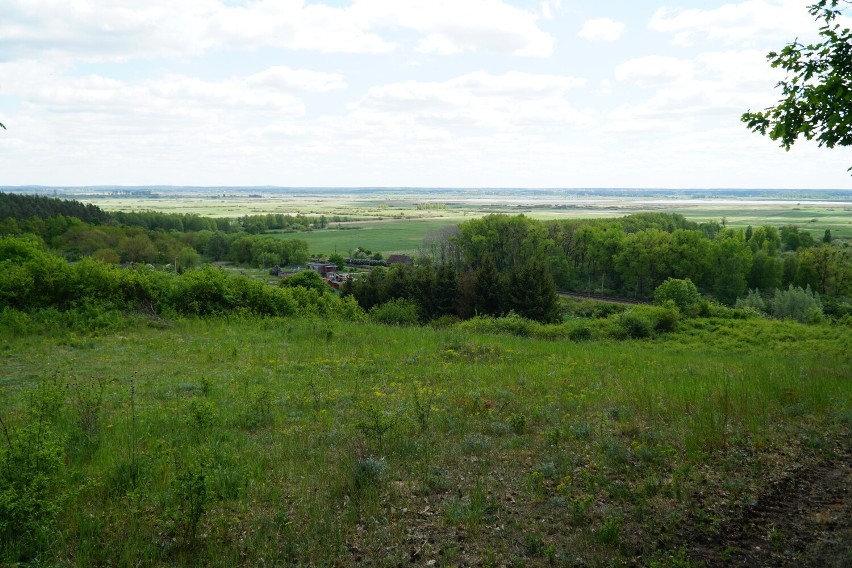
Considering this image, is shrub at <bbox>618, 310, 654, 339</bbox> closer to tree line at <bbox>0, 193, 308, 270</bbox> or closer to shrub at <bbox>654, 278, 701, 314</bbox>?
shrub at <bbox>654, 278, 701, 314</bbox>

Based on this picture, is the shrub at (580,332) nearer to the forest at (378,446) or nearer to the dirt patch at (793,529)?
the forest at (378,446)


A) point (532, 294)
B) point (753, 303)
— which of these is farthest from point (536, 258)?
point (753, 303)

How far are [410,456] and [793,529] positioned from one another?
14.3 feet

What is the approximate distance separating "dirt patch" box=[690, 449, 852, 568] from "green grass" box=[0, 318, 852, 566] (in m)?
0.19

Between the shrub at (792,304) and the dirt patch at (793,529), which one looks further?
the shrub at (792,304)

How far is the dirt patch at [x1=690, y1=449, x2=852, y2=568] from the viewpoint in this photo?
4961 mm

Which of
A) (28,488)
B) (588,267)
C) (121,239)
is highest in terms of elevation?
(28,488)

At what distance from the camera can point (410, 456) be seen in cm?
759

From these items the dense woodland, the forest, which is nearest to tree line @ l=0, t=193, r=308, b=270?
the dense woodland

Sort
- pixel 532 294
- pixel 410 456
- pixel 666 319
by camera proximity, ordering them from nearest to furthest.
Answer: pixel 410 456 < pixel 666 319 < pixel 532 294

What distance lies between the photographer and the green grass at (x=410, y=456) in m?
5.45

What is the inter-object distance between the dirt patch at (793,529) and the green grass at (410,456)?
0.19 metres

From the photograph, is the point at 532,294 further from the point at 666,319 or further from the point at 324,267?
the point at 324,267

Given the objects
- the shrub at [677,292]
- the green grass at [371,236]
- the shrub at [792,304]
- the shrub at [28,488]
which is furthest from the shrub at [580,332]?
the green grass at [371,236]
